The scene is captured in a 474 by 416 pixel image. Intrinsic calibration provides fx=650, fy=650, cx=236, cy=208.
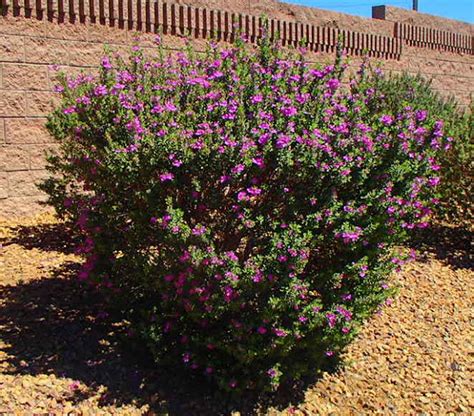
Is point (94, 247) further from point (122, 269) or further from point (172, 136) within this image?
point (172, 136)

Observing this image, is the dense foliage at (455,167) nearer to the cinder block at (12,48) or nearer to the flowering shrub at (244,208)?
the flowering shrub at (244,208)

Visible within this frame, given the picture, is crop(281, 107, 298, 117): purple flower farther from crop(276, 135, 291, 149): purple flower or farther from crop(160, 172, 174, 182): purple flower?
crop(160, 172, 174, 182): purple flower

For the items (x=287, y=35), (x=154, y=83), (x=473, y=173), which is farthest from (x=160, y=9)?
(x=473, y=173)

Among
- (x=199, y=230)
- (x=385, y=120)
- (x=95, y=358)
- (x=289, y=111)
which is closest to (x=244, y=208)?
(x=199, y=230)

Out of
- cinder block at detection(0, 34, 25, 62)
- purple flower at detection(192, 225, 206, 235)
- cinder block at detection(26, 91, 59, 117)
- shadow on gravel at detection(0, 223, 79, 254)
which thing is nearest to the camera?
purple flower at detection(192, 225, 206, 235)

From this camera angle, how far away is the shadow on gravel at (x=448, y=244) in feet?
24.9

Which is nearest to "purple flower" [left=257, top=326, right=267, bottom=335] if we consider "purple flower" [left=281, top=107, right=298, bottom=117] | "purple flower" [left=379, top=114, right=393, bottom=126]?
"purple flower" [left=281, top=107, right=298, bottom=117]

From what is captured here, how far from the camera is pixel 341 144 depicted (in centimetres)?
404

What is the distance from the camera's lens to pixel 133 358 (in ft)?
14.6

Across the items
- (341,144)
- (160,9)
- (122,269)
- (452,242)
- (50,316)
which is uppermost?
(160,9)

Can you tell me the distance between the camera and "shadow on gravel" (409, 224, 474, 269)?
299 inches

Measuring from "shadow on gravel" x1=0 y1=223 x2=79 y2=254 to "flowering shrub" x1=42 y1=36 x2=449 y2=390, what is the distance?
5.52ft

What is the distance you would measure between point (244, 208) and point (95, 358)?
148 cm

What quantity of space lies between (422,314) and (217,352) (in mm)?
2563
